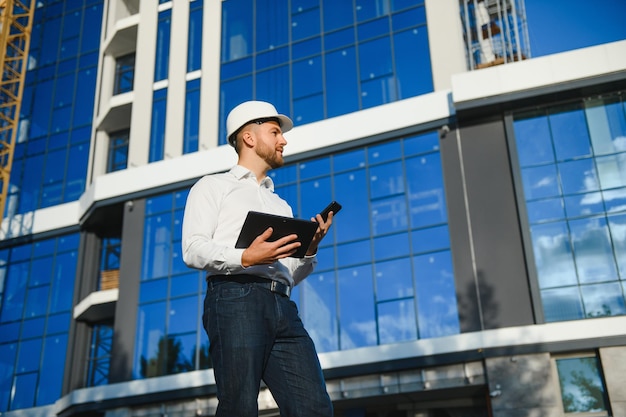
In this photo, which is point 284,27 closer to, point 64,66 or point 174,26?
point 174,26

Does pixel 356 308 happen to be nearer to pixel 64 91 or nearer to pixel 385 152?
pixel 385 152

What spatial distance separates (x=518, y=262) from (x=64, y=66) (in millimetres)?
21844

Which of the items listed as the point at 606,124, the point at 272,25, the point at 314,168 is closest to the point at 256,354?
the point at 606,124

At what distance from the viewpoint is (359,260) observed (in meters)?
21.6

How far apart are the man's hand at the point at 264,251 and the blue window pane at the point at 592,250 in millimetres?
16995

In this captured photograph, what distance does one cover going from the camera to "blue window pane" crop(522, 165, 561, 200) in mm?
20406

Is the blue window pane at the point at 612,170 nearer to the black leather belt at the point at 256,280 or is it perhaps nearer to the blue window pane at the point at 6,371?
the black leather belt at the point at 256,280

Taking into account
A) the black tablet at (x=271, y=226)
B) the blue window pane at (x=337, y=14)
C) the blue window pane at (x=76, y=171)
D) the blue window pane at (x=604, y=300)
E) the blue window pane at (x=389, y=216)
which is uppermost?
the blue window pane at (x=337, y=14)

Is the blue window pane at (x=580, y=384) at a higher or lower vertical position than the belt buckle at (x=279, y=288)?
higher

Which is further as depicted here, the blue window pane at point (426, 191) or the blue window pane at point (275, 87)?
the blue window pane at point (275, 87)

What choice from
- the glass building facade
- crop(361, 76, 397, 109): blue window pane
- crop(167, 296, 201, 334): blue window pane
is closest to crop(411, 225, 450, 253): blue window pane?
→ the glass building facade

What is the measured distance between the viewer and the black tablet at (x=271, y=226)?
145 inches

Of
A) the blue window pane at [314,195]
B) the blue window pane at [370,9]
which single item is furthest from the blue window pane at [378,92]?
the blue window pane at [314,195]

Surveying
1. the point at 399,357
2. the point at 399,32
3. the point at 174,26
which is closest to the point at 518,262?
the point at 399,357
